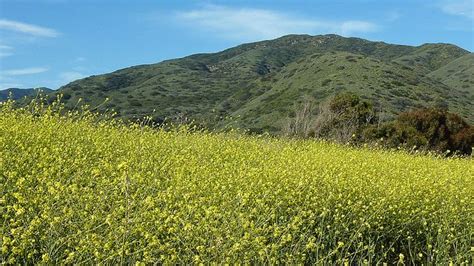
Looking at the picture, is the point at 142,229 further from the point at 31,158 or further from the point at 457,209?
the point at 457,209

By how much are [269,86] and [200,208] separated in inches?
3537

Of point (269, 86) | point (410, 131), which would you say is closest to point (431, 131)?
point (410, 131)

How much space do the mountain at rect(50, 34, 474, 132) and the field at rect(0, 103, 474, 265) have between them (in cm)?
458

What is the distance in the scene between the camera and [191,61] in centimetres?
18775

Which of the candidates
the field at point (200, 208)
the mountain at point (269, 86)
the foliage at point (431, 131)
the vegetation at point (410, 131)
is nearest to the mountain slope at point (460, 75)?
the mountain at point (269, 86)

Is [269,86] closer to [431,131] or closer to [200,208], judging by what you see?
[431,131]

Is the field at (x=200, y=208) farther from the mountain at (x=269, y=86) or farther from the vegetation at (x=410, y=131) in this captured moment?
the vegetation at (x=410, y=131)

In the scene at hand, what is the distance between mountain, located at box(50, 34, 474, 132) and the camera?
66.0 meters

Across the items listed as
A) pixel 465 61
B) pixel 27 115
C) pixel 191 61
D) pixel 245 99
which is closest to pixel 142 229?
pixel 27 115

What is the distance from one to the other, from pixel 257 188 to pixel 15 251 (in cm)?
424

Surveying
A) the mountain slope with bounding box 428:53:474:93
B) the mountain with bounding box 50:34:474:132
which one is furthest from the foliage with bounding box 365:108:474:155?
the mountain slope with bounding box 428:53:474:93

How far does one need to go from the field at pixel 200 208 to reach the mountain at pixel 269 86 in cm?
458

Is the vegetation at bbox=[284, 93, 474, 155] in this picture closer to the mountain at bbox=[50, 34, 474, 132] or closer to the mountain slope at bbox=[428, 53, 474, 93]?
the mountain at bbox=[50, 34, 474, 132]

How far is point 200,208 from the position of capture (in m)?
6.68
